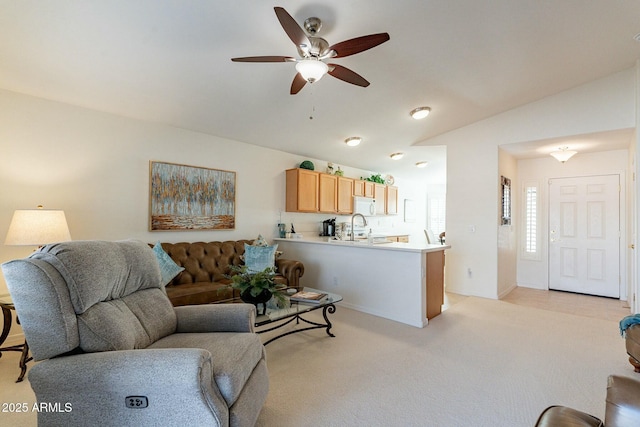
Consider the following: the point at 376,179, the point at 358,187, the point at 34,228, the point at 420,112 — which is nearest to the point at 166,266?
the point at 34,228

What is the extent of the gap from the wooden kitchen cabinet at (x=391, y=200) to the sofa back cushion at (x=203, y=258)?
4122 millimetres

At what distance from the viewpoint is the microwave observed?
6.04m

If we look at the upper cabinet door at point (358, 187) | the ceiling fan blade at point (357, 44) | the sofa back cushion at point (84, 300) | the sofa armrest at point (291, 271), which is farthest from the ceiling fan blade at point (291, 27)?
the upper cabinet door at point (358, 187)

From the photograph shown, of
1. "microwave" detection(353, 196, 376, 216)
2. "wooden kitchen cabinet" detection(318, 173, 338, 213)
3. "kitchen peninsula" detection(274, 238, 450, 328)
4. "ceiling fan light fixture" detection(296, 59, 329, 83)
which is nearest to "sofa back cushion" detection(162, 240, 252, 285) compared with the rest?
"kitchen peninsula" detection(274, 238, 450, 328)

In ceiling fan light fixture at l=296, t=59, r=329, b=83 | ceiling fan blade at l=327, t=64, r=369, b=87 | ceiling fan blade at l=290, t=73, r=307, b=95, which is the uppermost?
ceiling fan blade at l=290, t=73, r=307, b=95

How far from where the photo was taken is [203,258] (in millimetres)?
3750

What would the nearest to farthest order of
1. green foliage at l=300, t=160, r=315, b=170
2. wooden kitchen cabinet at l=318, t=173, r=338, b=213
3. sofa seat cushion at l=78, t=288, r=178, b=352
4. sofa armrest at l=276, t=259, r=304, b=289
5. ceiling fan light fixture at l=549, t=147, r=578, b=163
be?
sofa seat cushion at l=78, t=288, r=178, b=352 → sofa armrest at l=276, t=259, r=304, b=289 → ceiling fan light fixture at l=549, t=147, r=578, b=163 → green foliage at l=300, t=160, r=315, b=170 → wooden kitchen cabinet at l=318, t=173, r=338, b=213

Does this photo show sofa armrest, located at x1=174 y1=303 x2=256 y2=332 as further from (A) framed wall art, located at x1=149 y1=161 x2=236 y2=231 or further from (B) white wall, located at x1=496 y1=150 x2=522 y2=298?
(B) white wall, located at x1=496 y1=150 x2=522 y2=298

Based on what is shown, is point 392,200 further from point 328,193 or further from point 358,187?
point 328,193

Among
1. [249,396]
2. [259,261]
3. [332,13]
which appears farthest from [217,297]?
[332,13]

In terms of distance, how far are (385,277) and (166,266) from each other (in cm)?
261

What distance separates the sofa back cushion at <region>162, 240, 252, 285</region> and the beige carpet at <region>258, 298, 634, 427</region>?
144 centimetres

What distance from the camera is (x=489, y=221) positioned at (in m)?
4.52

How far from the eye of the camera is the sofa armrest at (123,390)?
3.85 ft
